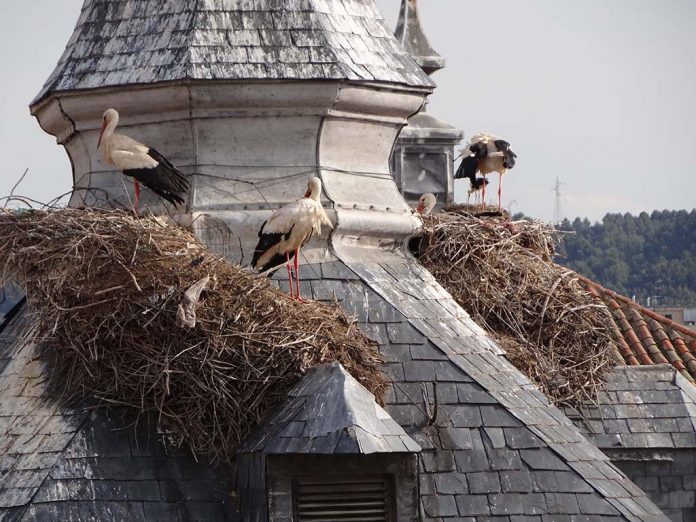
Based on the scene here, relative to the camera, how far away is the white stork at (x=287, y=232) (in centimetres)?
1731

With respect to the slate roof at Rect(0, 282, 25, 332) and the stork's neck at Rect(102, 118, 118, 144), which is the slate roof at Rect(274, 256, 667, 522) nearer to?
the stork's neck at Rect(102, 118, 118, 144)

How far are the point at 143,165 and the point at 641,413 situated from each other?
17.9ft

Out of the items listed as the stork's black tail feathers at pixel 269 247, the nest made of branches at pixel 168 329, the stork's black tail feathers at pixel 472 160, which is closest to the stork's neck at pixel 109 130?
the nest made of branches at pixel 168 329

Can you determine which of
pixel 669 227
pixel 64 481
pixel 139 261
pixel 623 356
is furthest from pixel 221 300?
pixel 669 227

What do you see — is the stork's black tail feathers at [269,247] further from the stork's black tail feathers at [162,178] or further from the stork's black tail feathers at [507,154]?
the stork's black tail feathers at [507,154]

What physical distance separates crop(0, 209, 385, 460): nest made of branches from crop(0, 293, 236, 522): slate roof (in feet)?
0.61

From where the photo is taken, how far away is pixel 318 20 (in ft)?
61.9

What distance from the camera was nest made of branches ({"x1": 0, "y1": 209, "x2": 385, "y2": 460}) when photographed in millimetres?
16641

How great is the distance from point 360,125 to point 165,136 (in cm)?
173

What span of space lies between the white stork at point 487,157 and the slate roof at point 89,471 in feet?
22.5

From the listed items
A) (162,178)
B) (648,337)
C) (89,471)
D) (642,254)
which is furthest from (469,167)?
(642,254)

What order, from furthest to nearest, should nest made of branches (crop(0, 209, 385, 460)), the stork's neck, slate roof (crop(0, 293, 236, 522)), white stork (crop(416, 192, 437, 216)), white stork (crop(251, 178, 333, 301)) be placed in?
white stork (crop(416, 192, 437, 216)) → the stork's neck → white stork (crop(251, 178, 333, 301)) → nest made of branches (crop(0, 209, 385, 460)) → slate roof (crop(0, 293, 236, 522))

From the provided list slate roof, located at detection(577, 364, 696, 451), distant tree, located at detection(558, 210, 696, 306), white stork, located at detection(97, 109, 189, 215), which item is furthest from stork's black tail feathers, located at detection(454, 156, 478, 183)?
distant tree, located at detection(558, 210, 696, 306)

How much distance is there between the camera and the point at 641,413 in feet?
66.4
